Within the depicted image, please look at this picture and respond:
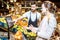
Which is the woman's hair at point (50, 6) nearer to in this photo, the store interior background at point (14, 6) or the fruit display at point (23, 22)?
the store interior background at point (14, 6)

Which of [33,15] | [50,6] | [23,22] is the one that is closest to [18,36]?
[23,22]

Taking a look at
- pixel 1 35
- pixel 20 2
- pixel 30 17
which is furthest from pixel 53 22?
pixel 1 35

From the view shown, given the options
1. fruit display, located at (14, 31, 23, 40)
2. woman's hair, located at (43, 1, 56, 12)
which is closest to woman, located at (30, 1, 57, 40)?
woman's hair, located at (43, 1, 56, 12)

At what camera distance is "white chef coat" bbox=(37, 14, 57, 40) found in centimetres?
203

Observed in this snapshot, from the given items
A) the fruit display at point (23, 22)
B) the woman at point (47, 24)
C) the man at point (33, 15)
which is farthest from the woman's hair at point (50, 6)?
the fruit display at point (23, 22)

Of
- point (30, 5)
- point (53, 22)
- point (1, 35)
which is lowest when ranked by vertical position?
point (1, 35)

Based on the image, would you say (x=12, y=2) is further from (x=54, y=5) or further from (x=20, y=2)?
(x=54, y=5)

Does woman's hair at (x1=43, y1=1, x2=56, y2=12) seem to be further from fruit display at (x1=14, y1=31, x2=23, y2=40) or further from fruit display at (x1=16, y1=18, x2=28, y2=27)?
fruit display at (x1=14, y1=31, x2=23, y2=40)

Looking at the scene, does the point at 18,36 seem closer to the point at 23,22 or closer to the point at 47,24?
the point at 23,22

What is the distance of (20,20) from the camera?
6.83 feet

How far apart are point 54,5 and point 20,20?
1.18 ft

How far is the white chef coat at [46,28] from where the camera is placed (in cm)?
203

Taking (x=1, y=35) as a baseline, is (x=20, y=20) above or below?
above

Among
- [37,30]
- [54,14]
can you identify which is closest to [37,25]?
[37,30]
